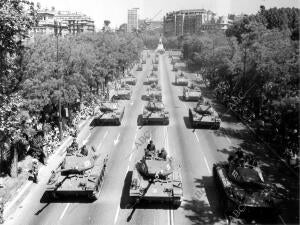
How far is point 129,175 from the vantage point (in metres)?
24.4

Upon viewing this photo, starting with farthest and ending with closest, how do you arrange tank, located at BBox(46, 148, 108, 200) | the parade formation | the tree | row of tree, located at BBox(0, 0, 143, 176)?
tank, located at BBox(46, 148, 108, 200) < the parade formation < row of tree, located at BBox(0, 0, 143, 176) < the tree

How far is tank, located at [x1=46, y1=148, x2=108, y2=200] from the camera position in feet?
65.3

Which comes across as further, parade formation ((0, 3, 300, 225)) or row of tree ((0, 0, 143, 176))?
parade formation ((0, 3, 300, 225))

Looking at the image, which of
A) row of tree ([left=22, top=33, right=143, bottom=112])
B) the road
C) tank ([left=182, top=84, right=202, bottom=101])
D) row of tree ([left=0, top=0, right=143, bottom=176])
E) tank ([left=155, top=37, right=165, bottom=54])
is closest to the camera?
row of tree ([left=0, top=0, right=143, bottom=176])

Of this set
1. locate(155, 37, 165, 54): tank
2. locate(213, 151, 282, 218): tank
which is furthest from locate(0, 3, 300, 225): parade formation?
locate(155, 37, 165, 54): tank

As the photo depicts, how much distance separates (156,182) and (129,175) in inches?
181

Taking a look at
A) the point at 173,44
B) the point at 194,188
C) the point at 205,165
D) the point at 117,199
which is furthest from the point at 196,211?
the point at 173,44


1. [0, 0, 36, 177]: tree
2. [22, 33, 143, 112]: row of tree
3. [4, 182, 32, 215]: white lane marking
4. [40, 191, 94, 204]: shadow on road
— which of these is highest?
[0, 0, 36, 177]: tree

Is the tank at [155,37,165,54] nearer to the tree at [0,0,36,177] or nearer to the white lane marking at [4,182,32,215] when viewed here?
the white lane marking at [4,182,32,215]

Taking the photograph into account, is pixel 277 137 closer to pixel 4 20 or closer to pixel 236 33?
pixel 4 20

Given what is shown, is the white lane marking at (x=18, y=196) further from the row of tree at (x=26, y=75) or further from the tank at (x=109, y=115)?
the tank at (x=109, y=115)

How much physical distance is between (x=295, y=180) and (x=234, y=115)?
18333mm

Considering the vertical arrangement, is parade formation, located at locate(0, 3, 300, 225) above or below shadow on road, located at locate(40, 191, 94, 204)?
above

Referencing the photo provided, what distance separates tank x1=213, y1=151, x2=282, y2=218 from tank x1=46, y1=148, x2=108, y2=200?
7.21 meters
